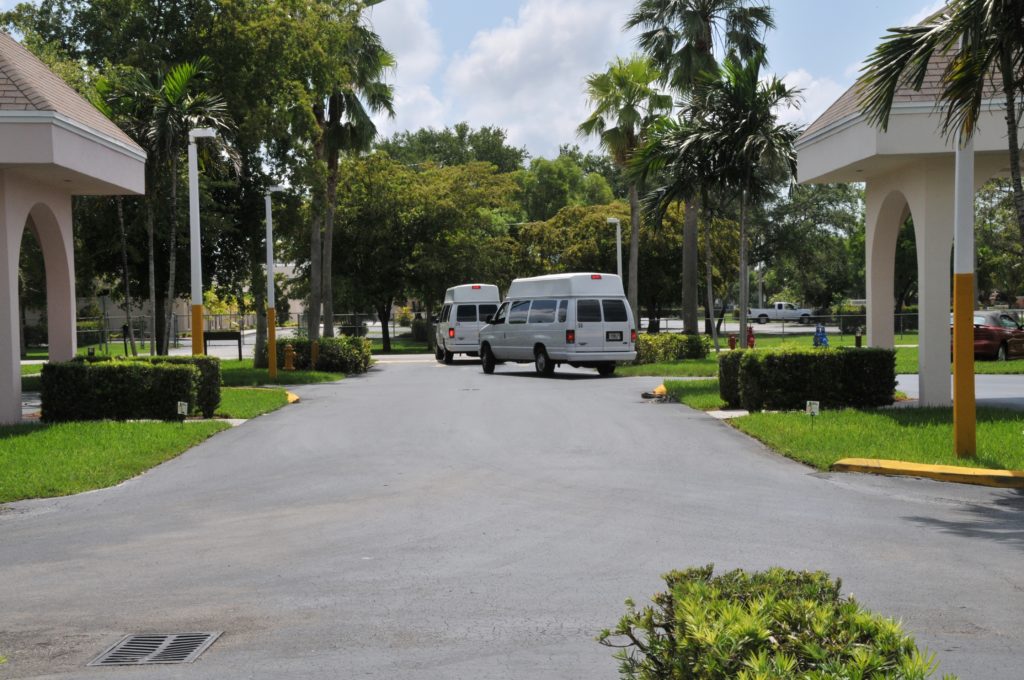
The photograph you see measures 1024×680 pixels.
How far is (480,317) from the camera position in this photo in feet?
117

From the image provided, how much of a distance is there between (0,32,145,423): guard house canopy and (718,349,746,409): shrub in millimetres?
10836

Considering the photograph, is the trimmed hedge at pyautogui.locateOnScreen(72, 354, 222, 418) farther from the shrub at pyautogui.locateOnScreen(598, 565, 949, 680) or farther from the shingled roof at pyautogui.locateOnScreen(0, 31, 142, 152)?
the shrub at pyautogui.locateOnScreen(598, 565, 949, 680)

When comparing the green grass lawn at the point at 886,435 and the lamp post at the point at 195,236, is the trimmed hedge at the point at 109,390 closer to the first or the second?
the lamp post at the point at 195,236

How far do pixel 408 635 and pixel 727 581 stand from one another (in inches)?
96.4

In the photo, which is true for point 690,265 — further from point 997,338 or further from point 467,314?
point 997,338

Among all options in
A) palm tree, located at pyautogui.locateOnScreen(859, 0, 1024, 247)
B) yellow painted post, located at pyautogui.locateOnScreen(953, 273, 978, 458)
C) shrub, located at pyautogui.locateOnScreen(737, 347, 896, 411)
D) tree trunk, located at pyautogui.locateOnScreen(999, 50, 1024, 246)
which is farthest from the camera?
shrub, located at pyautogui.locateOnScreen(737, 347, 896, 411)

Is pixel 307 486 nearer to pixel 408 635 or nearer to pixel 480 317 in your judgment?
pixel 408 635

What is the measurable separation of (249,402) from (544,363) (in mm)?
9678

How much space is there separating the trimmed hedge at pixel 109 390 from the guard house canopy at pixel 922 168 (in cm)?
1106

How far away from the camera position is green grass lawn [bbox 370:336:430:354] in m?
48.7

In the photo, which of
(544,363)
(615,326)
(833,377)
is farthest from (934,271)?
(544,363)

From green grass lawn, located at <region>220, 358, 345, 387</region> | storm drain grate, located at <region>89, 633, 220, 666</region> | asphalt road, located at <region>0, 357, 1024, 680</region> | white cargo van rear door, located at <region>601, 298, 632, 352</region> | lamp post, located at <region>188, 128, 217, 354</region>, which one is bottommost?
storm drain grate, located at <region>89, 633, 220, 666</region>

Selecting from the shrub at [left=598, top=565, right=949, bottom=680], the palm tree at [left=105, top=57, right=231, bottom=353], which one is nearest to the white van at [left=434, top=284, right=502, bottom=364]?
the palm tree at [left=105, top=57, right=231, bottom=353]

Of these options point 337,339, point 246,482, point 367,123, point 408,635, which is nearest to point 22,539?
point 246,482
